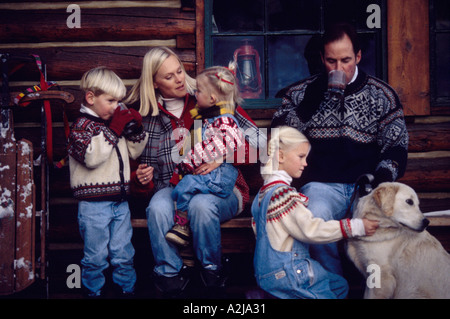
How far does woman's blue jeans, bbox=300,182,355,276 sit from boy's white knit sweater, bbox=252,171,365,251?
0.23m

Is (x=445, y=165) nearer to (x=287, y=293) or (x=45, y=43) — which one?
(x=287, y=293)

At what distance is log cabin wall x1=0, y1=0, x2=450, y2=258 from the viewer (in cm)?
434

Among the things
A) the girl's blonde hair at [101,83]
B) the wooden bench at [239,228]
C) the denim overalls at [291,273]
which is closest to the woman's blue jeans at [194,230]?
the wooden bench at [239,228]

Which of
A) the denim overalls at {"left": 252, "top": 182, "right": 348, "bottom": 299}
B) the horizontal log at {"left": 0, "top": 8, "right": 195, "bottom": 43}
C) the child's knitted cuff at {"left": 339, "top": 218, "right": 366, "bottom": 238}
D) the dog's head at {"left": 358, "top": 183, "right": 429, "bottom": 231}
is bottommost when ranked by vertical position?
the denim overalls at {"left": 252, "top": 182, "right": 348, "bottom": 299}

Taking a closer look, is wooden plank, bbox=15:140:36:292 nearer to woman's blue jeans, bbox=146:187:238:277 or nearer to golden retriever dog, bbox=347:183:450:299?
woman's blue jeans, bbox=146:187:238:277

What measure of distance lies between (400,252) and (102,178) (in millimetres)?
2097

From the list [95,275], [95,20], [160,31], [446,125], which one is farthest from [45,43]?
[446,125]

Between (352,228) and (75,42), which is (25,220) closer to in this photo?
(75,42)

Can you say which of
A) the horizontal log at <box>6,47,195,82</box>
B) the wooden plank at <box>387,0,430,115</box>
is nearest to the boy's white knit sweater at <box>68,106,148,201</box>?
the horizontal log at <box>6,47,195,82</box>

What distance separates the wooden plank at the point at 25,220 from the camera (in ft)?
11.8

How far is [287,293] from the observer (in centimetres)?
302

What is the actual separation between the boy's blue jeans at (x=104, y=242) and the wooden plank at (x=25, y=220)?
16.5 inches

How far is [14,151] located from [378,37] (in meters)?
3.24
